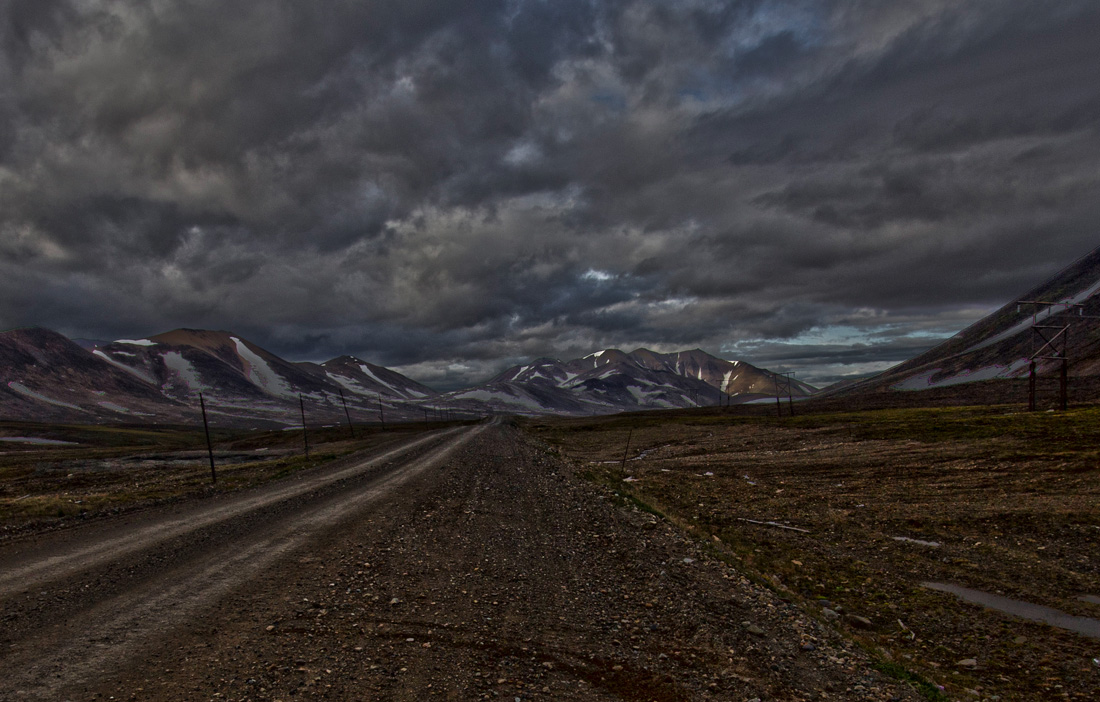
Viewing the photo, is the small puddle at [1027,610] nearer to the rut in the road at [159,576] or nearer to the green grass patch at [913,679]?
the green grass patch at [913,679]

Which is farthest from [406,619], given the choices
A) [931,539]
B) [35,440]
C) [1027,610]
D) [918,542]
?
[35,440]

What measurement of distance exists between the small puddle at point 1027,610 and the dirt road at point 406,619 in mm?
7116

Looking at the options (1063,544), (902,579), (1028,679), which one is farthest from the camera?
(1063,544)

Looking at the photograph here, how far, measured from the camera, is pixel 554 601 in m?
11.8


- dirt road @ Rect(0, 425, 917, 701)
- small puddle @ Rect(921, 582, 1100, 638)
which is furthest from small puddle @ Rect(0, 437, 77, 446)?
small puddle @ Rect(921, 582, 1100, 638)

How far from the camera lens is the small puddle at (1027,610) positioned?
13.0m

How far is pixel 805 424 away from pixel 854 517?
2554 inches

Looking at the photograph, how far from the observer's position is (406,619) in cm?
1068

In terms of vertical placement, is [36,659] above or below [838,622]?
above

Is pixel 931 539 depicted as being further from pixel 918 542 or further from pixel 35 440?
pixel 35 440

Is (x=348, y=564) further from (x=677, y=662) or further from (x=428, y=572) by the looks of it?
(x=677, y=662)

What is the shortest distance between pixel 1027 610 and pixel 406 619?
16103 millimetres

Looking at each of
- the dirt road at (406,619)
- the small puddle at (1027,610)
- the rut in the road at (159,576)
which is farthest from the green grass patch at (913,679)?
the rut in the road at (159,576)

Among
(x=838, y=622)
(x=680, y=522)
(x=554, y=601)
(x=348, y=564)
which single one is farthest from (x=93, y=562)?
(x=838, y=622)
